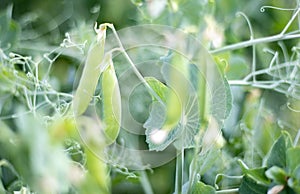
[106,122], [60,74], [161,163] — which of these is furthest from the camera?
[60,74]

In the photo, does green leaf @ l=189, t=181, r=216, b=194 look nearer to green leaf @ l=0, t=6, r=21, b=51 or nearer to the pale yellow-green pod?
the pale yellow-green pod

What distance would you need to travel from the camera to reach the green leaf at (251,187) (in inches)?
16.2

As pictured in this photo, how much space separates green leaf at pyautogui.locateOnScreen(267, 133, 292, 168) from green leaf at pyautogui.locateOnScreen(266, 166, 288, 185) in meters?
0.01

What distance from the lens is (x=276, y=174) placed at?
40 cm

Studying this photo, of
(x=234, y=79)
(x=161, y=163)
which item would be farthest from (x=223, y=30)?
(x=161, y=163)

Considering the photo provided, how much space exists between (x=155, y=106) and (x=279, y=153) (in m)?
0.08

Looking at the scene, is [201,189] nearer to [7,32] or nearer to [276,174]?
[276,174]

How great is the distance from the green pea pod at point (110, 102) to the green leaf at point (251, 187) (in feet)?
0.31

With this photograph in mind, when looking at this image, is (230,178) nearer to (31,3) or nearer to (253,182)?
(253,182)

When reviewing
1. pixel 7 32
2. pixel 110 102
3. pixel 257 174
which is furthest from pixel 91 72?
pixel 7 32

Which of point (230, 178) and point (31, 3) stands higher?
point (31, 3)

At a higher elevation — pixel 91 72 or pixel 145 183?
pixel 91 72

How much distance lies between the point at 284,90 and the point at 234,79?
44 millimetres

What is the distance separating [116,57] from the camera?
1.75ft
